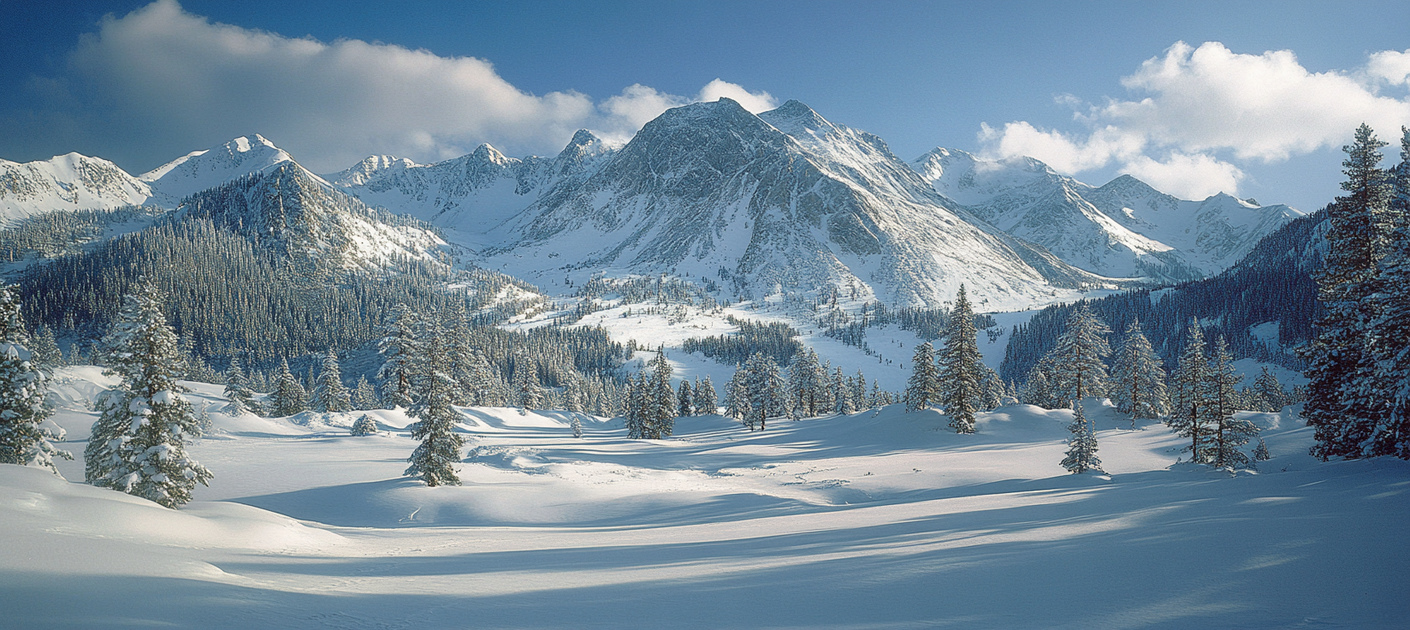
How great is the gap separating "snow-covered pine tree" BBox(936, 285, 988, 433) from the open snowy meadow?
19285 mm

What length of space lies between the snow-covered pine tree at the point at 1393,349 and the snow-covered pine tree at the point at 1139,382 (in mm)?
33247

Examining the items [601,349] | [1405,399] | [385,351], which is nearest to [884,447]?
[1405,399]

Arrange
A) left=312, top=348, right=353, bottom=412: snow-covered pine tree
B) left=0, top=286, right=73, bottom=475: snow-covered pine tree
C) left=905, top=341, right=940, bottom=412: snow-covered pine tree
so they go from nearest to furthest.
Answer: left=0, top=286, right=73, bottom=475: snow-covered pine tree, left=905, top=341, right=940, bottom=412: snow-covered pine tree, left=312, top=348, right=353, bottom=412: snow-covered pine tree

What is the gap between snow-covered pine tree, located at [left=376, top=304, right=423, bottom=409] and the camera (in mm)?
47188

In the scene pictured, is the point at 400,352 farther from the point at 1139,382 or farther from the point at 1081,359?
the point at 1139,382

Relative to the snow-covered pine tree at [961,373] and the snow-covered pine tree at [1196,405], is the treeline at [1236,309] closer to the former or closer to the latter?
the snow-covered pine tree at [961,373]

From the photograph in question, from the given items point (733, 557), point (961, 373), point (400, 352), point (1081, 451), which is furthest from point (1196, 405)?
point (400, 352)

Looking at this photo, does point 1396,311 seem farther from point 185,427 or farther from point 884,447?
point 185,427

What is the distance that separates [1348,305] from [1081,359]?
3255 cm

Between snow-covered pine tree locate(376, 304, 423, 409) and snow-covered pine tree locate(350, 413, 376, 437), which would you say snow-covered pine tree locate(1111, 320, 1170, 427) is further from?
snow-covered pine tree locate(376, 304, 423, 409)

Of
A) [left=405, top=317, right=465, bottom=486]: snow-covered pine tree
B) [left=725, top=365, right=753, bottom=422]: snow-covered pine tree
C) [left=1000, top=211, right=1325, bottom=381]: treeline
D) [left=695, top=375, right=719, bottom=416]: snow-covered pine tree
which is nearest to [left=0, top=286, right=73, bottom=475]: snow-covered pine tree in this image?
[left=405, top=317, right=465, bottom=486]: snow-covered pine tree

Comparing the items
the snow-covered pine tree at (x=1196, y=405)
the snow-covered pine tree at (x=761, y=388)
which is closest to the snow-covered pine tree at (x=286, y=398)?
the snow-covered pine tree at (x=761, y=388)

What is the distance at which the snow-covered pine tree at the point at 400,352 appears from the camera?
155 ft

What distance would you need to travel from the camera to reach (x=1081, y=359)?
46.7 metres
